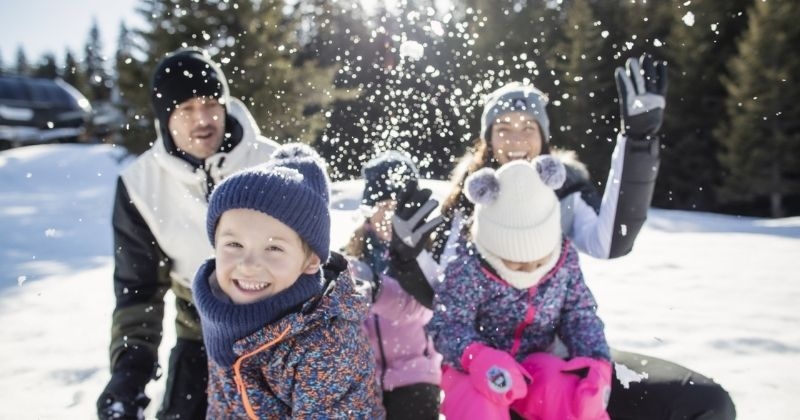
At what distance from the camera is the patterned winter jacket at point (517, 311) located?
208cm

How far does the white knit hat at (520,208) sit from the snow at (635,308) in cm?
62

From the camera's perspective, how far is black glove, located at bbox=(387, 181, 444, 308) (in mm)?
2156

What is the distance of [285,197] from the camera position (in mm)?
1676

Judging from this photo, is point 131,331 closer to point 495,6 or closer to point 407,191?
point 407,191

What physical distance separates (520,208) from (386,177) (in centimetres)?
91

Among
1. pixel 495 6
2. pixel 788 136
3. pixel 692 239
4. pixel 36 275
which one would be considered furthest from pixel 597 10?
pixel 36 275

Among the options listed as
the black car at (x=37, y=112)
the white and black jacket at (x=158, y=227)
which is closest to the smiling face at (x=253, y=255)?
the white and black jacket at (x=158, y=227)

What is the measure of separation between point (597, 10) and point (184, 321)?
21408 mm

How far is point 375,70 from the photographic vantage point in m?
21.7

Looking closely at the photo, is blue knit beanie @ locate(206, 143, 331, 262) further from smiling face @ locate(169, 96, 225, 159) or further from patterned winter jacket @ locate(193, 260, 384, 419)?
smiling face @ locate(169, 96, 225, 159)

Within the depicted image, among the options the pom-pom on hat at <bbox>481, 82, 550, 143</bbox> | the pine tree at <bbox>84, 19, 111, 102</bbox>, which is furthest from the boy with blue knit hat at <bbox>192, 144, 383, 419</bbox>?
the pine tree at <bbox>84, 19, 111, 102</bbox>

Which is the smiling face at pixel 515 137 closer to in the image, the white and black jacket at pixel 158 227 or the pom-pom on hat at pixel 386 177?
the pom-pom on hat at pixel 386 177

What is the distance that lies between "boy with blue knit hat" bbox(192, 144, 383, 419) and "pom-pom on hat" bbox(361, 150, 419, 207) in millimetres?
1045

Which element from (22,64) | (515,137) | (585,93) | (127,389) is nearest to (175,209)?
(127,389)
